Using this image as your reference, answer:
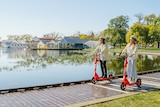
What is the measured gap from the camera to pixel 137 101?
566cm

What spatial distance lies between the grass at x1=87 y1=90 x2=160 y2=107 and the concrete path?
0.28 metres

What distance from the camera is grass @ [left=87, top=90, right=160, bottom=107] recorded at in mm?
5344

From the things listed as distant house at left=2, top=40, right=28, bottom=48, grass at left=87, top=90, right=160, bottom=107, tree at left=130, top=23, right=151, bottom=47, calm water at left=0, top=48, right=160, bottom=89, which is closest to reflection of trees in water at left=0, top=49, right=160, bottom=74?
calm water at left=0, top=48, right=160, bottom=89

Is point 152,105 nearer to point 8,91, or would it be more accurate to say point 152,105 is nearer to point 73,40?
point 8,91

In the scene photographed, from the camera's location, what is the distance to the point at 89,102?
5.58 m

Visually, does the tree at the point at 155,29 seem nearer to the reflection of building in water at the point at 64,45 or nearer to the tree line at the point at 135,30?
the tree line at the point at 135,30

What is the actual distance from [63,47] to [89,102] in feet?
219

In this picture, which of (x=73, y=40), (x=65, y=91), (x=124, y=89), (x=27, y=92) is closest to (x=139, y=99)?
(x=124, y=89)

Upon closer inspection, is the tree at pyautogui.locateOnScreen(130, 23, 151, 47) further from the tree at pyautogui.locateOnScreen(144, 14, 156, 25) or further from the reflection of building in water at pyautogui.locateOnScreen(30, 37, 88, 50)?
the reflection of building in water at pyautogui.locateOnScreen(30, 37, 88, 50)

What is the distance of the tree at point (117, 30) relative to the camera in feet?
189

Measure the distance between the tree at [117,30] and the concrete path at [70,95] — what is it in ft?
166

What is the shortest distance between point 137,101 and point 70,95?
1.80 metres

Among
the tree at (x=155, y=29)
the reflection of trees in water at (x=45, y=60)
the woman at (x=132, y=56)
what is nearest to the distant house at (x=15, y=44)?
the tree at (x=155, y=29)

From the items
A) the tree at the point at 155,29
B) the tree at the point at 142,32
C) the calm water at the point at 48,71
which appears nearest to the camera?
the calm water at the point at 48,71
